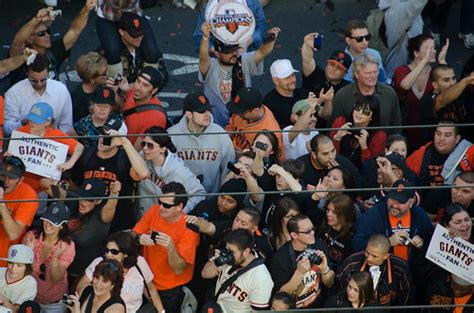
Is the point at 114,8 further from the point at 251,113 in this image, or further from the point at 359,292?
the point at 359,292

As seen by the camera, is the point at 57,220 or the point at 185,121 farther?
the point at 185,121

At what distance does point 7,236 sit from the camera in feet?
42.8

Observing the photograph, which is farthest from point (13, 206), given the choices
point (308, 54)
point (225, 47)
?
point (308, 54)

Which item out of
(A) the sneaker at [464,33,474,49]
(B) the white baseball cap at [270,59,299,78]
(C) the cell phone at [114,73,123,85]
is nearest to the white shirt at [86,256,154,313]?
(C) the cell phone at [114,73,123,85]

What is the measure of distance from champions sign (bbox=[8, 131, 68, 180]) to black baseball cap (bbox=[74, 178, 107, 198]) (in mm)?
333

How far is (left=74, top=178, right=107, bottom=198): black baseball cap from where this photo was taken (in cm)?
1312

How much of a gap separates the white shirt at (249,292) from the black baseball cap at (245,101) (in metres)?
1.82

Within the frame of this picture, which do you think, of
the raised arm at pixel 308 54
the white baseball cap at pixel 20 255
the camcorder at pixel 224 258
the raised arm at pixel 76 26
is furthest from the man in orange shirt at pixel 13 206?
the raised arm at pixel 308 54

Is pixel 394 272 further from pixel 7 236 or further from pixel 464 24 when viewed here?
pixel 464 24

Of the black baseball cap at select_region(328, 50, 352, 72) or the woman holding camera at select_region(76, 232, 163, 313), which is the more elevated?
the black baseball cap at select_region(328, 50, 352, 72)

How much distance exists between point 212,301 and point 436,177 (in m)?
2.41

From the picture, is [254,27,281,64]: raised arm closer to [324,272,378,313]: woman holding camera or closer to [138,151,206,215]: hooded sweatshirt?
[138,151,206,215]: hooded sweatshirt

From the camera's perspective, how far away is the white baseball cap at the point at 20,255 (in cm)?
1262

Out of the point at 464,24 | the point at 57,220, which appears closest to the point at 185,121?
the point at 57,220
